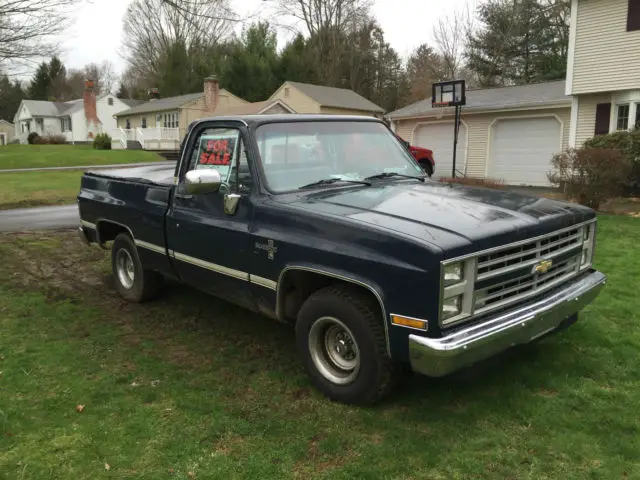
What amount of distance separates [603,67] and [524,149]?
4.13 meters

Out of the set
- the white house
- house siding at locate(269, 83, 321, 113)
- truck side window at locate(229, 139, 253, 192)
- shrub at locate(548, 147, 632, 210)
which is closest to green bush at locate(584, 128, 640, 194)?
shrub at locate(548, 147, 632, 210)

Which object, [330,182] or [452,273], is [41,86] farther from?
[452,273]

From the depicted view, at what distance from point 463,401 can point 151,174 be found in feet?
13.1

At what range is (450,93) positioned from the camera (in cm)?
1656

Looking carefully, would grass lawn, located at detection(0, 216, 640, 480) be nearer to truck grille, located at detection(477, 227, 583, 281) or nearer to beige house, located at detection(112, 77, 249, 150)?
truck grille, located at detection(477, 227, 583, 281)

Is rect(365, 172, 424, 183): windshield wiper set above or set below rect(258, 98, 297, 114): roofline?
below

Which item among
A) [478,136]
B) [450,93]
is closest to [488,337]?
[450,93]

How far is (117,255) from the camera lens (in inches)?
238

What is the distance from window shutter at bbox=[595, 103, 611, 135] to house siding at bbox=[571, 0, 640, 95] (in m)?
0.60

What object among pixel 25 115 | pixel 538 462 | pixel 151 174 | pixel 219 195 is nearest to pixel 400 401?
pixel 538 462

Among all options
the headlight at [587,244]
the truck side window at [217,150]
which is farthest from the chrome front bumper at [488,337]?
the truck side window at [217,150]

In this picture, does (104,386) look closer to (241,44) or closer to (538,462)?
(538,462)

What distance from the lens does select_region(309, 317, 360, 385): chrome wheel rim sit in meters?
3.59

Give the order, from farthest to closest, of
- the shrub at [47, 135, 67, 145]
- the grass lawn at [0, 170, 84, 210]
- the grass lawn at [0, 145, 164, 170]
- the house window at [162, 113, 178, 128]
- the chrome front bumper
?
the shrub at [47, 135, 67, 145], the house window at [162, 113, 178, 128], the grass lawn at [0, 145, 164, 170], the grass lawn at [0, 170, 84, 210], the chrome front bumper
